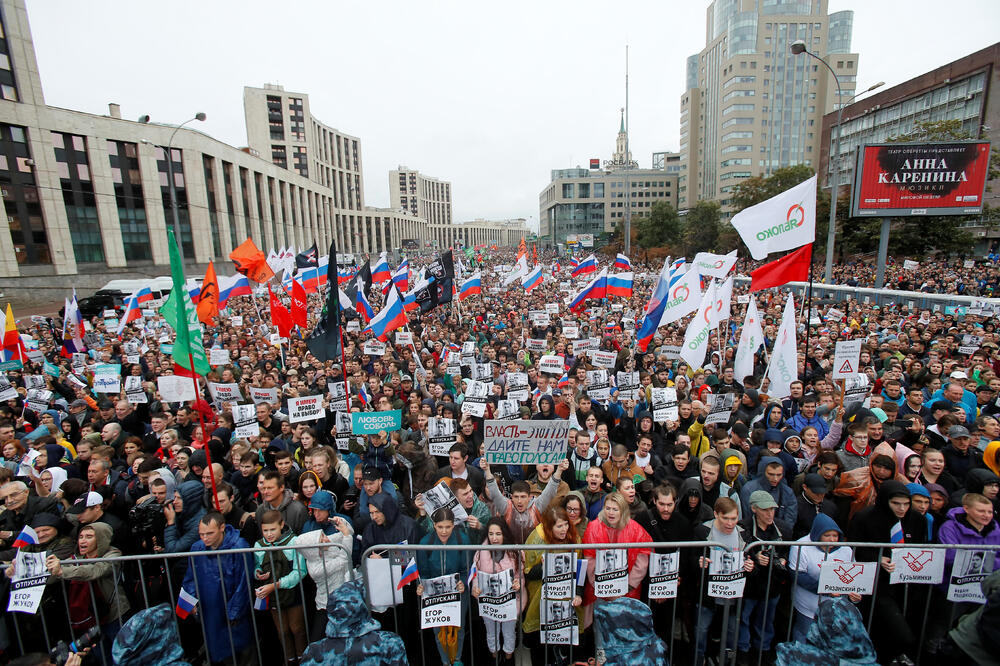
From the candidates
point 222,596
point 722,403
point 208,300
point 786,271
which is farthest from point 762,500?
point 208,300

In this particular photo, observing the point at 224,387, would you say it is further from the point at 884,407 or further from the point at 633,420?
the point at 884,407

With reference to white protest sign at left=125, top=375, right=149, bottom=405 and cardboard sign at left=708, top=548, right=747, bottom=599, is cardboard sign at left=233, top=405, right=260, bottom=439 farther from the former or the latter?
cardboard sign at left=708, top=548, right=747, bottom=599

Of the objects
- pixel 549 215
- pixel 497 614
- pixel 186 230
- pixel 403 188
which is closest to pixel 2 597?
pixel 497 614

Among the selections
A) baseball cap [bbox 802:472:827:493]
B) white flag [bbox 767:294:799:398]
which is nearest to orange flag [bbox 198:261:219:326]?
white flag [bbox 767:294:799:398]

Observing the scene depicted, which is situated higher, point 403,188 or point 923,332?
point 403,188

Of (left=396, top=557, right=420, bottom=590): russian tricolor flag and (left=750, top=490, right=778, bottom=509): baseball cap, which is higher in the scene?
(left=750, top=490, right=778, bottom=509): baseball cap

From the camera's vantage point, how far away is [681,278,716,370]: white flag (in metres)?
9.14

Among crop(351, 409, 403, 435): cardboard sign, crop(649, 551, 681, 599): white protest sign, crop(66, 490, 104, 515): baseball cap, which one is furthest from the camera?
crop(351, 409, 403, 435): cardboard sign

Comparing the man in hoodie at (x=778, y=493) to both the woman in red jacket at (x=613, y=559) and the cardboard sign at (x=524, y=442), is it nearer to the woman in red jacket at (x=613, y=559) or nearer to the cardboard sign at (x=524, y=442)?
the woman in red jacket at (x=613, y=559)

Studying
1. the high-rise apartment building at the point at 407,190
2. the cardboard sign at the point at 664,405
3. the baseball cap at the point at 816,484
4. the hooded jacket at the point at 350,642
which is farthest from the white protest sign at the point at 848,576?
the high-rise apartment building at the point at 407,190

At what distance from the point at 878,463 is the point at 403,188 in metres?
189

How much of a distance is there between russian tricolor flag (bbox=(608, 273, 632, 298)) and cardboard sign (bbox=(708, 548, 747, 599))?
39.1 ft

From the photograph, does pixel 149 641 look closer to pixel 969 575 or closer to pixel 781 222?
pixel 969 575

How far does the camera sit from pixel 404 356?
1348cm
